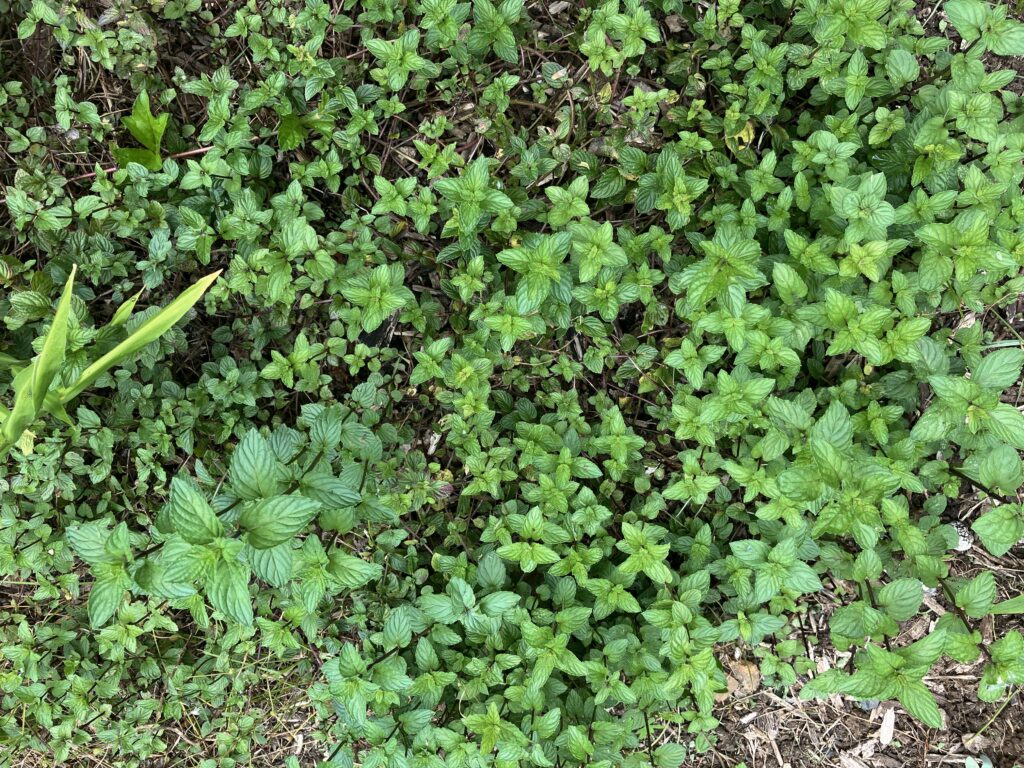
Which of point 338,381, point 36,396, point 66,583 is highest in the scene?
point 36,396

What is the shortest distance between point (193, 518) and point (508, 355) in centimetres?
136

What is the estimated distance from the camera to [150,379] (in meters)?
2.68

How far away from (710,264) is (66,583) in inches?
107

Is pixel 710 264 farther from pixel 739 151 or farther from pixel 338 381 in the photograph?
pixel 338 381

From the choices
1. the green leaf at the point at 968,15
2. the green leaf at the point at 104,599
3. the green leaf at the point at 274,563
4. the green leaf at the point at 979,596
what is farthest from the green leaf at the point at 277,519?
the green leaf at the point at 968,15

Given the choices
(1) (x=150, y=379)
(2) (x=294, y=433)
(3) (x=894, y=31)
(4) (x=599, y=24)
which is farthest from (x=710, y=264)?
(1) (x=150, y=379)

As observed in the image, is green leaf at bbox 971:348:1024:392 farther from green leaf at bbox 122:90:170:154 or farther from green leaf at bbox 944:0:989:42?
green leaf at bbox 122:90:170:154

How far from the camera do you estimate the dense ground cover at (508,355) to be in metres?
2.31

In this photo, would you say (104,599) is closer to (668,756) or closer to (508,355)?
(508,355)

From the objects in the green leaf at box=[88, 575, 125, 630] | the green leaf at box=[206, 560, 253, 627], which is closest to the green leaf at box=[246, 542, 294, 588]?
the green leaf at box=[206, 560, 253, 627]

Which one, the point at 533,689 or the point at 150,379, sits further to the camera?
the point at 150,379

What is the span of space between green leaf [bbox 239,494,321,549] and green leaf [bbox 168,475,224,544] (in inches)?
3.2

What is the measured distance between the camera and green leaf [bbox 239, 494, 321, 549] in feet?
5.74

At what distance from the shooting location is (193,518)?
1.76 metres
